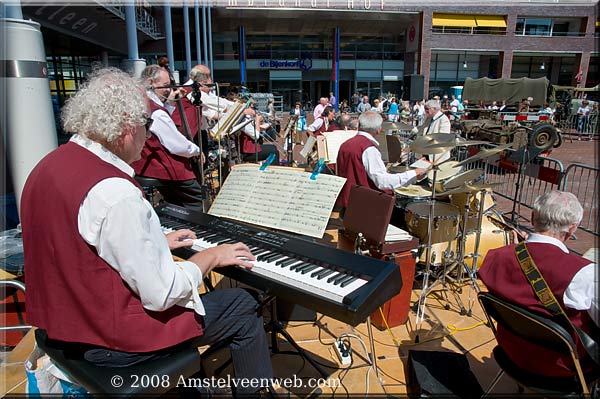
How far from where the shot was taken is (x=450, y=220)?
3.51 metres

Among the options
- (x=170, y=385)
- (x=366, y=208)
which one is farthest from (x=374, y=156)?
(x=170, y=385)

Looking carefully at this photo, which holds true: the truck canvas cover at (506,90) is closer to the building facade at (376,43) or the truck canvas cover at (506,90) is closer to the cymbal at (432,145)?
the building facade at (376,43)

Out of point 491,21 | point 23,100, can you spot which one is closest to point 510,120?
point 23,100

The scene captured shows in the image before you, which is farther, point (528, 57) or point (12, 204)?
point (528, 57)

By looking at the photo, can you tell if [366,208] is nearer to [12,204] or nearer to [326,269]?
[326,269]

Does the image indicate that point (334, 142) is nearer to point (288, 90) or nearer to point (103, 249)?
point (103, 249)

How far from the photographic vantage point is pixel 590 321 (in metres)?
1.78

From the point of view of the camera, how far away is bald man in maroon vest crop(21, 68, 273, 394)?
4.60ft

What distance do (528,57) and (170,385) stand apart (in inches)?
A: 1534

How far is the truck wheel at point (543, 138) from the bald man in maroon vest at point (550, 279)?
439 centimetres

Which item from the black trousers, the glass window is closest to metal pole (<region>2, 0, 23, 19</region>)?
the black trousers

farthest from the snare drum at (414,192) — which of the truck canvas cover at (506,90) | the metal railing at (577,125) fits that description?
the truck canvas cover at (506,90)

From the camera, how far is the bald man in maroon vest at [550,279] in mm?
1709

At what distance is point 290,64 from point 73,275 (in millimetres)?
32633
